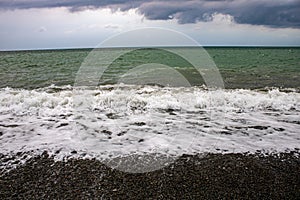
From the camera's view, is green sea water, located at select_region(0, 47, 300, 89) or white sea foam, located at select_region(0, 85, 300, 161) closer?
white sea foam, located at select_region(0, 85, 300, 161)

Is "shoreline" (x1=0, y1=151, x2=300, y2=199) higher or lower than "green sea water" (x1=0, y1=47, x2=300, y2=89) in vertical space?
lower

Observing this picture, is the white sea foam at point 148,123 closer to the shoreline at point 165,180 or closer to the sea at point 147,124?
the sea at point 147,124

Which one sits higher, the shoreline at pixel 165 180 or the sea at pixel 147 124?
the sea at pixel 147 124

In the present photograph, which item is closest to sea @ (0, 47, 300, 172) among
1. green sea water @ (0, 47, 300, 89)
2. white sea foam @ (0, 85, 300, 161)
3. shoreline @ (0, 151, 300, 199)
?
white sea foam @ (0, 85, 300, 161)

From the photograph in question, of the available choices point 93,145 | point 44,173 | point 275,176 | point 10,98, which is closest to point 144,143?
point 93,145

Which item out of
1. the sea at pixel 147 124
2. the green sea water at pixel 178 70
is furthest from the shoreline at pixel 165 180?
the green sea water at pixel 178 70

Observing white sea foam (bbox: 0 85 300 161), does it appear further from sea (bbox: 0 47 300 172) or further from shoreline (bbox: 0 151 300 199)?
shoreline (bbox: 0 151 300 199)

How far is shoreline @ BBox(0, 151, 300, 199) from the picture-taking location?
3.90 meters

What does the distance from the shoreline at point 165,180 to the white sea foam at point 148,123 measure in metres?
0.55

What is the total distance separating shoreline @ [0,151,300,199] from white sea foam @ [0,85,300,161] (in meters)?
0.55

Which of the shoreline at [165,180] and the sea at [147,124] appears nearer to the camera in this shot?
the shoreline at [165,180]

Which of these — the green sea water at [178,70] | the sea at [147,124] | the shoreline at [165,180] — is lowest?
the shoreline at [165,180]

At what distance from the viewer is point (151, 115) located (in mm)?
8094

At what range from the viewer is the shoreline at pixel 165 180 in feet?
12.8
